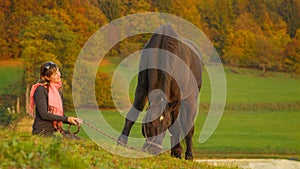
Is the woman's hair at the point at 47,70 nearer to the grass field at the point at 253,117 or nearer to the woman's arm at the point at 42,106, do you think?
the woman's arm at the point at 42,106

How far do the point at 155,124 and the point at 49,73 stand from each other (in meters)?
2.52

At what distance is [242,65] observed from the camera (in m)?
73.4

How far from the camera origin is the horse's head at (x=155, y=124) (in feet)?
33.0

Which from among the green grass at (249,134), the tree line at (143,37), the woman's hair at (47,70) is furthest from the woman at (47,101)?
the tree line at (143,37)

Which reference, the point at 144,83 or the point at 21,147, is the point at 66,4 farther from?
the point at 21,147

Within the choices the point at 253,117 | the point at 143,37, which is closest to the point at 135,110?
the point at 143,37

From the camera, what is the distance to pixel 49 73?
27.9 feet

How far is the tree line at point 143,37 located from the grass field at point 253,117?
2.12m

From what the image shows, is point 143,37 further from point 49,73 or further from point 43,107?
point 43,107

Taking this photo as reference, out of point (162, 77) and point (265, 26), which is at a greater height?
point (162, 77)

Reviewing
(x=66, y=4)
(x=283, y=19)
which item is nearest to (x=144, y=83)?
(x=66, y=4)

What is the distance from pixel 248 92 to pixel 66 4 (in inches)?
800

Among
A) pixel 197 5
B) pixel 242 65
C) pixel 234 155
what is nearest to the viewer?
pixel 234 155

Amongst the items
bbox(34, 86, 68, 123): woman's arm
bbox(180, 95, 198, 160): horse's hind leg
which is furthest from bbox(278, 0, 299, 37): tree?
bbox(34, 86, 68, 123): woman's arm
